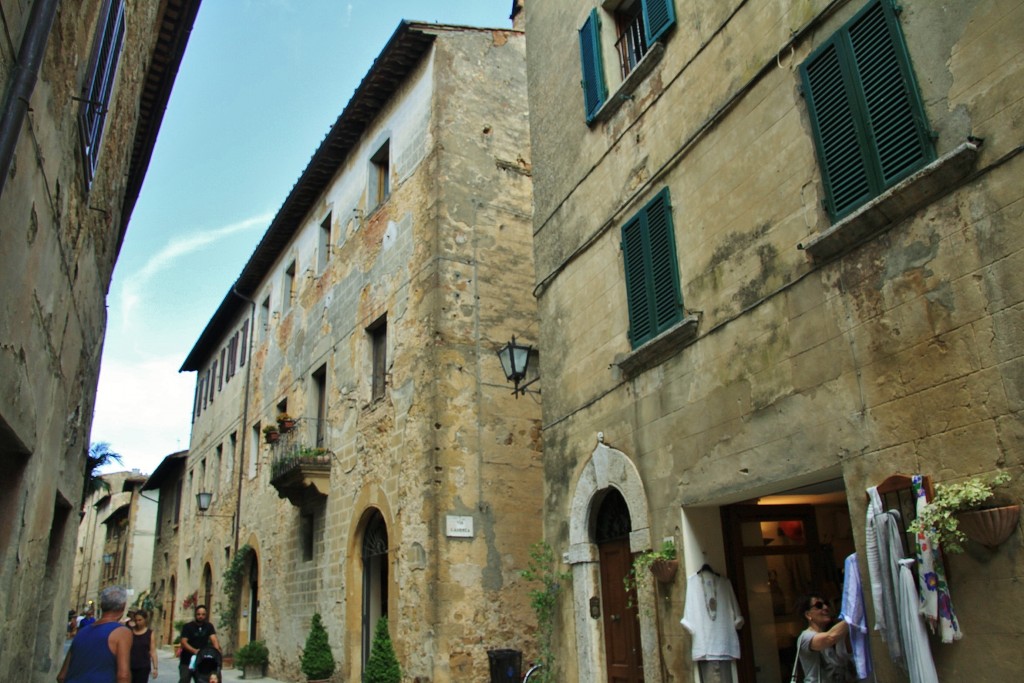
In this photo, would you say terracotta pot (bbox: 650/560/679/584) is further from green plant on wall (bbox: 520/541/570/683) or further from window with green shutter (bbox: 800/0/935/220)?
window with green shutter (bbox: 800/0/935/220)

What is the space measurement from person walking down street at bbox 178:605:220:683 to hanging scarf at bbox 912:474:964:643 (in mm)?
7627

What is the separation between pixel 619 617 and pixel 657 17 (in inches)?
209

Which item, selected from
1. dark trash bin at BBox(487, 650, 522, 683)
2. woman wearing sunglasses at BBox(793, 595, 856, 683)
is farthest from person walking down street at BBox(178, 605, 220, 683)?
woman wearing sunglasses at BBox(793, 595, 856, 683)

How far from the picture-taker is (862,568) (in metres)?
4.62

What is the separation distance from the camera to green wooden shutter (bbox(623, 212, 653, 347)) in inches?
267

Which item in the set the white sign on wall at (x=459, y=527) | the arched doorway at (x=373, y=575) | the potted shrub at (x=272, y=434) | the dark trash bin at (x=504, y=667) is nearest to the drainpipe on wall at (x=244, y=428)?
the potted shrub at (x=272, y=434)

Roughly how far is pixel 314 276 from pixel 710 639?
12448mm

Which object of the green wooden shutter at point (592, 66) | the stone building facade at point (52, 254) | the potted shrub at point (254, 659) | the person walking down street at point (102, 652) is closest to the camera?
the stone building facade at point (52, 254)

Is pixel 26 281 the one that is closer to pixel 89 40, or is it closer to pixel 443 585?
pixel 89 40

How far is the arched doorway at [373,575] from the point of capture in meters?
12.0

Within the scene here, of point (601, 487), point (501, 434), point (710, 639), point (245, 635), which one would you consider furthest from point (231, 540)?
point (710, 639)

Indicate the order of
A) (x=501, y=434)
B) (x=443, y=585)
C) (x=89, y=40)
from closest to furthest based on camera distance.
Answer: (x=89, y=40)
(x=443, y=585)
(x=501, y=434)

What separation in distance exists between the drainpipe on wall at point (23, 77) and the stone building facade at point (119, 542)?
104ft

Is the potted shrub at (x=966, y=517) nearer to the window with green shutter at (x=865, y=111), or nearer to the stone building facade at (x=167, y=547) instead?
the window with green shutter at (x=865, y=111)
